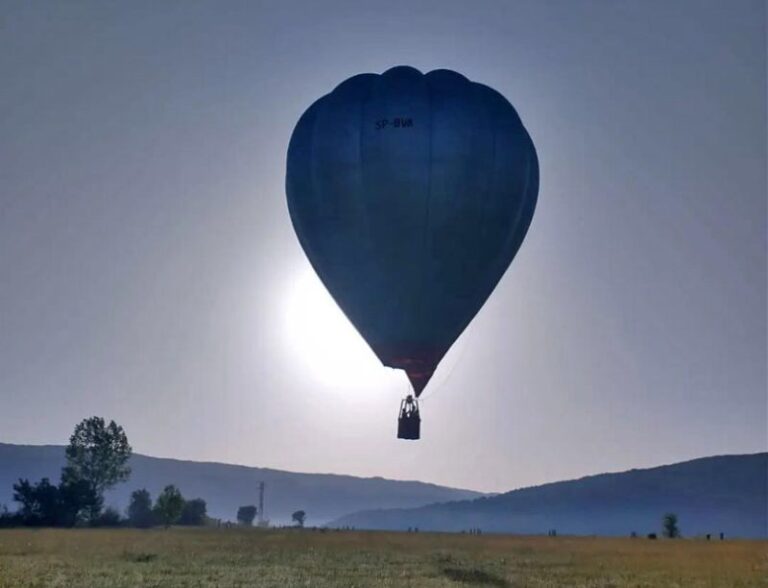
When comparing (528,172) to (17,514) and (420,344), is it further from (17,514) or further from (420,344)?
(17,514)

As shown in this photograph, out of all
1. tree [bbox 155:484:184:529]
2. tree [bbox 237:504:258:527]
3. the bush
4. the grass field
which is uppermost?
tree [bbox 237:504:258:527]

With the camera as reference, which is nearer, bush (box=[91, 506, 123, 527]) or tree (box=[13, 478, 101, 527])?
tree (box=[13, 478, 101, 527])

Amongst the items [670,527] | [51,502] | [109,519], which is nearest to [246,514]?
[109,519]

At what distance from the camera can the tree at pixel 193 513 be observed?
411ft

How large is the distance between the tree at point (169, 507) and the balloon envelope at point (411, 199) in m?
67.8

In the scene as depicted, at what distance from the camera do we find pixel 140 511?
4695 inches

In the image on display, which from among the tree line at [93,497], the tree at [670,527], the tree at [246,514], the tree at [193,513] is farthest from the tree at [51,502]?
the tree at [246,514]

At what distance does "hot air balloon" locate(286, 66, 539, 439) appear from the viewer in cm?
5103

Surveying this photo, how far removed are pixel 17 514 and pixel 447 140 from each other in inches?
2603

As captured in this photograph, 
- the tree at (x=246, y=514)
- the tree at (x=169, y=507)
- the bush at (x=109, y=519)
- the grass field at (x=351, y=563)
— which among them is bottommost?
the grass field at (x=351, y=563)

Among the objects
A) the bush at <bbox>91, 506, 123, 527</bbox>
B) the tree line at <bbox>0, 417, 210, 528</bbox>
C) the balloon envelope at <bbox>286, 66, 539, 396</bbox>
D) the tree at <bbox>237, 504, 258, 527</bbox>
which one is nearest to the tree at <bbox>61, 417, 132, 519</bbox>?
the tree line at <bbox>0, 417, 210, 528</bbox>

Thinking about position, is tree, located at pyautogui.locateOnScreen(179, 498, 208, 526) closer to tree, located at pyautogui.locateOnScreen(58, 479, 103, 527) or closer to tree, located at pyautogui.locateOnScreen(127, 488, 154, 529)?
tree, located at pyautogui.locateOnScreen(127, 488, 154, 529)

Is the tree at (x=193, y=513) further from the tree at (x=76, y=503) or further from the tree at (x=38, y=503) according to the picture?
the tree at (x=38, y=503)

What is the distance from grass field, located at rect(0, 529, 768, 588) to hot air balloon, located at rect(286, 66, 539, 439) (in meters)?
7.77
